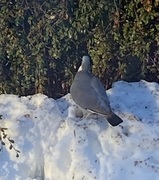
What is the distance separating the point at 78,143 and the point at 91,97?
386 millimetres

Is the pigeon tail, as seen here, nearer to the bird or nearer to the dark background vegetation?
the bird

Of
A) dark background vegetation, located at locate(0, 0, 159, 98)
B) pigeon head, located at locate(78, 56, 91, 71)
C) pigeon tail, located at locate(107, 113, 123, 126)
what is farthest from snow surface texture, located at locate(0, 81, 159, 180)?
dark background vegetation, located at locate(0, 0, 159, 98)

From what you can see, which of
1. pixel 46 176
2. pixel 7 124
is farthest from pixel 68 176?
pixel 7 124

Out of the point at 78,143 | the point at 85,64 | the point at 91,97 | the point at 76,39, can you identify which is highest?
the point at 76,39

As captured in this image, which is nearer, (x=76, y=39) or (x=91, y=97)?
(x=91, y=97)

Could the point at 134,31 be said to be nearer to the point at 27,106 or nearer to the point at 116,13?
the point at 116,13

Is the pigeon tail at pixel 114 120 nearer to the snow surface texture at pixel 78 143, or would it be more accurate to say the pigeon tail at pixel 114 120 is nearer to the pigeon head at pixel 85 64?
the snow surface texture at pixel 78 143

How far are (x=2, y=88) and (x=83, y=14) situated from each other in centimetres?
105

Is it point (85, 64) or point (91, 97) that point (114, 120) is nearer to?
point (91, 97)

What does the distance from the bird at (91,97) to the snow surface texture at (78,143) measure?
0.39 feet

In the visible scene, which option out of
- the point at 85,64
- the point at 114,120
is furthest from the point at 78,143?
the point at 85,64

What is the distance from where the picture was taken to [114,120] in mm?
4348

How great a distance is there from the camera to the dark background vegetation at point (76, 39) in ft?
16.1

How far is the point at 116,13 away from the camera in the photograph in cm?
491
